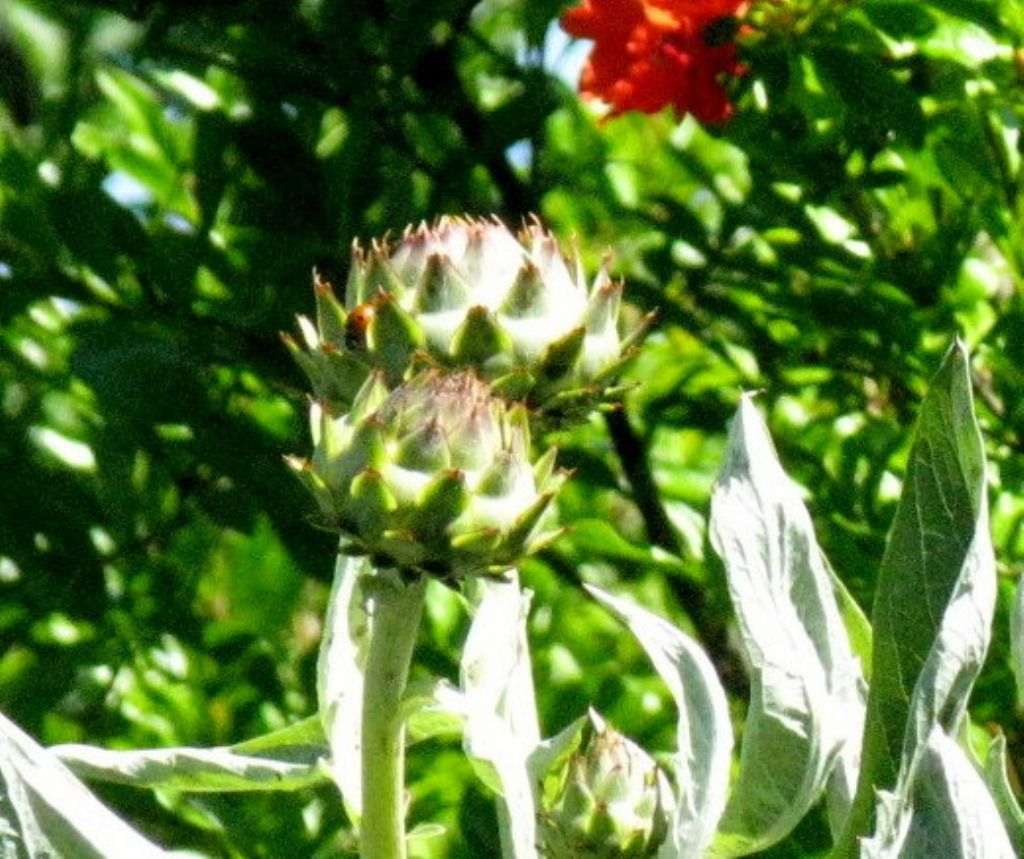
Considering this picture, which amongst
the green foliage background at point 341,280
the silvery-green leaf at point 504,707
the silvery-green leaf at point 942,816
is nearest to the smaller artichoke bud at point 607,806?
the silvery-green leaf at point 504,707

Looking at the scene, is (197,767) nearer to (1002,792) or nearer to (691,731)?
(691,731)

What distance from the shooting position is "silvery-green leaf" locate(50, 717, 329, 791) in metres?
1.10

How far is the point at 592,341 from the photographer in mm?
1170

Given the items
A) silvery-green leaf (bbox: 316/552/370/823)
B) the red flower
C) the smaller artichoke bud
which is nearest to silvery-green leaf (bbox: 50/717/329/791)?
silvery-green leaf (bbox: 316/552/370/823)

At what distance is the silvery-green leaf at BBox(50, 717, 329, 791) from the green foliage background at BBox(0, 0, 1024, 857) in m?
0.44

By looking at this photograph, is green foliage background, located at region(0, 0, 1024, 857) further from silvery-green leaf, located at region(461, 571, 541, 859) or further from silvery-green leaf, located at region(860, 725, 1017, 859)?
silvery-green leaf, located at region(860, 725, 1017, 859)

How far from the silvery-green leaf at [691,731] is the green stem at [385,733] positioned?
3.7 inches

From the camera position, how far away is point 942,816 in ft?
2.87

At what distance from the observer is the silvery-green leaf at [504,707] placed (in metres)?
1.04

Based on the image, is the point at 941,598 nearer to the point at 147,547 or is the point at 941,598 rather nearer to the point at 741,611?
the point at 741,611

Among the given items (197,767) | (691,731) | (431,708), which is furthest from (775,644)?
(197,767)

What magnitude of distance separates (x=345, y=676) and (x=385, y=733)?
0.16 metres

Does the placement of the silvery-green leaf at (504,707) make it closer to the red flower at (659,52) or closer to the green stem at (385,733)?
the green stem at (385,733)

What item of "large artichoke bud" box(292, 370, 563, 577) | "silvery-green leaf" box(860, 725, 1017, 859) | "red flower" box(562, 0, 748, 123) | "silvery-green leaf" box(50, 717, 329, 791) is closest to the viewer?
"silvery-green leaf" box(860, 725, 1017, 859)
